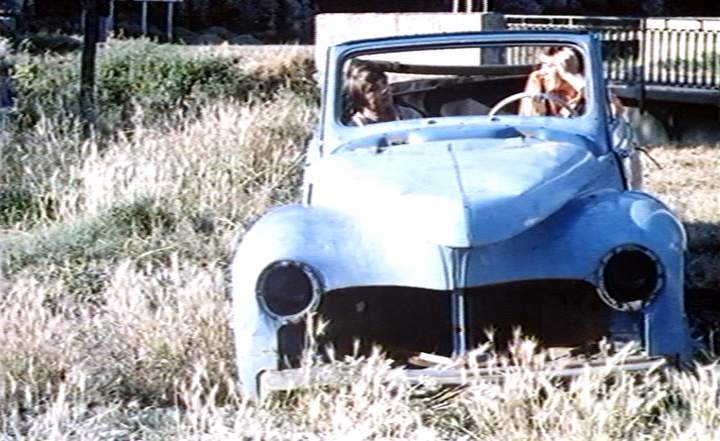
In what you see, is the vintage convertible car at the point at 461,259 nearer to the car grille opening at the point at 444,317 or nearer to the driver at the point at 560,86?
the car grille opening at the point at 444,317

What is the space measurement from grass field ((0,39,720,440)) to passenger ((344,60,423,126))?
3.29 feet

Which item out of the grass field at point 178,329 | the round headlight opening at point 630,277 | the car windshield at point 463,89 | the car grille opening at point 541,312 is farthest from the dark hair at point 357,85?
the round headlight opening at point 630,277

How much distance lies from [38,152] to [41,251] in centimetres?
287

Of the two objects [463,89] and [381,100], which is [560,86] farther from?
[463,89]

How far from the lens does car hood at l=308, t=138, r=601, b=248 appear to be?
5.46 metres

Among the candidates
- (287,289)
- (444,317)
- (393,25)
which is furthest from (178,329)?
(393,25)

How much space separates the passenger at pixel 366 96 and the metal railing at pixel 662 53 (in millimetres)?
10707

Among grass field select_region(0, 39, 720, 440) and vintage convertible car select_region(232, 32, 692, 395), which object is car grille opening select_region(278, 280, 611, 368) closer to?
vintage convertible car select_region(232, 32, 692, 395)

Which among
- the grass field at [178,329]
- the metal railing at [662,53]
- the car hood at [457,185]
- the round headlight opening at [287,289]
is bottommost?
the grass field at [178,329]

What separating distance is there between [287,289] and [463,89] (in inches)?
125

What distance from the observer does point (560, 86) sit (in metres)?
7.34

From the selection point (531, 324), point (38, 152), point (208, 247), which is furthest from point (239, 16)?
point (531, 324)

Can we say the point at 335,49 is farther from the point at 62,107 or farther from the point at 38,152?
the point at 62,107

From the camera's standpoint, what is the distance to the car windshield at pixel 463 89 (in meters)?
7.21
